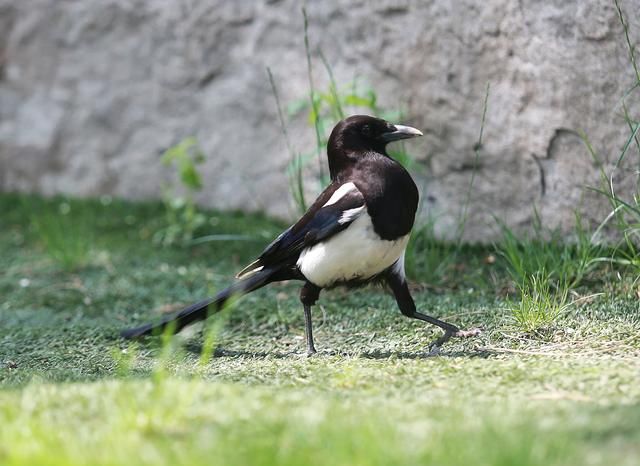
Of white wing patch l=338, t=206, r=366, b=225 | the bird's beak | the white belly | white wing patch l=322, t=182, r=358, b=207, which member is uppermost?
the bird's beak

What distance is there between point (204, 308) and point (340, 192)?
2.50ft

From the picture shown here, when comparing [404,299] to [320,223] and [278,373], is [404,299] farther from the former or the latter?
[278,373]

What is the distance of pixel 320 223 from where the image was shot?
3.50m

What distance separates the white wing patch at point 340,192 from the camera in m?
3.49

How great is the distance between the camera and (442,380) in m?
2.80

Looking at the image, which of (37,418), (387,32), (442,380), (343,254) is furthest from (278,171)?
(37,418)

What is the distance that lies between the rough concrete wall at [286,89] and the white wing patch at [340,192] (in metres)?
1.18

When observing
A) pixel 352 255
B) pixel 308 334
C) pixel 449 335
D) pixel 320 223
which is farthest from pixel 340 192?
pixel 449 335

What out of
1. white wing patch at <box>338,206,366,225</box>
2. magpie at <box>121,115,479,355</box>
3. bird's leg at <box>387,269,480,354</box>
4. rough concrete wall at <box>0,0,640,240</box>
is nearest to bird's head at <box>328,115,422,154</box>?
magpie at <box>121,115,479,355</box>

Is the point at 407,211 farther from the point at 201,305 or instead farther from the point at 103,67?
the point at 103,67

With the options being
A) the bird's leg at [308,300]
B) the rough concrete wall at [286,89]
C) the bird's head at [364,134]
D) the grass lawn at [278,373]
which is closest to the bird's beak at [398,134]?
the bird's head at [364,134]

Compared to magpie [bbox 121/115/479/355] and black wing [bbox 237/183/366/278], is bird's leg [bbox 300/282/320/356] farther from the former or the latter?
black wing [bbox 237/183/366/278]

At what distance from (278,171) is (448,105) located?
4.58 ft

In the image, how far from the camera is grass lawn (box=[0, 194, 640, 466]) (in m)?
2.04
